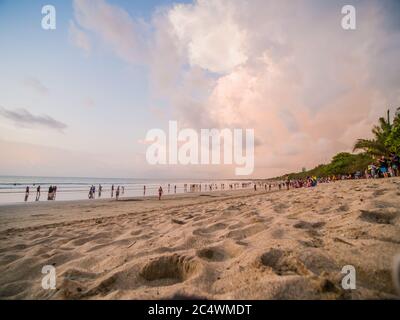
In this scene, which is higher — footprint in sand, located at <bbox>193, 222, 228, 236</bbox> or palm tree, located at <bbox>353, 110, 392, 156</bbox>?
palm tree, located at <bbox>353, 110, 392, 156</bbox>

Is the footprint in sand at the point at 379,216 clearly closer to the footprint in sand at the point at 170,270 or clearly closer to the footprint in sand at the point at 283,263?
the footprint in sand at the point at 283,263

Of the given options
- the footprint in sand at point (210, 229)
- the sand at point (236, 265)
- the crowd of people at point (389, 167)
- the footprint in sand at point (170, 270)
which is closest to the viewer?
the sand at point (236, 265)

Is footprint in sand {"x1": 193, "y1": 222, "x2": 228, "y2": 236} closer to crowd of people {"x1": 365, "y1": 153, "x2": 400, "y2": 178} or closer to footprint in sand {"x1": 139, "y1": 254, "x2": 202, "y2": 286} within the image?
footprint in sand {"x1": 139, "y1": 254, "x2": 202, "y2": 286}

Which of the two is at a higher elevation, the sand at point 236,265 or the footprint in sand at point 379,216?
the footprint in sand at point 379,216

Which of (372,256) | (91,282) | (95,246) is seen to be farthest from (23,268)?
(372,256)

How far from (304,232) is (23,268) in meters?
3.76

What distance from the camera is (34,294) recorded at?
2.02m

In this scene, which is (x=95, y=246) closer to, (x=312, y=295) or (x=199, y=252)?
(x=199, y=252)

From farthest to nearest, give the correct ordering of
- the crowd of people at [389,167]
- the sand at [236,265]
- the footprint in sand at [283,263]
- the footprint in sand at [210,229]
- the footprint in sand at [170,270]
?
the crowd of people at [389,167]
the footprint in sand at [210,229]
the footprint in sand at [170,270]
the footprint in sand at [283,263]
the sand at [236,265]

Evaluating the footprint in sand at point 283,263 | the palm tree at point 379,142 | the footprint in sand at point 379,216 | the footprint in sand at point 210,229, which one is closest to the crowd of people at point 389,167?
the palm tree at point 379,142

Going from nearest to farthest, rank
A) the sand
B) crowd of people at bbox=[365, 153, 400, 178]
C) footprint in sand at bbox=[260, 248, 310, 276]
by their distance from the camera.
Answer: the sand → footprint in sand at bbox=[260, 248, 310, 276] → crowd of people at bbox=[365, 153, 400, 178]

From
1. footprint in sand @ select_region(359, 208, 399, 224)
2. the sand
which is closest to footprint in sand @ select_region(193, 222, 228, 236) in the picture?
the sand
